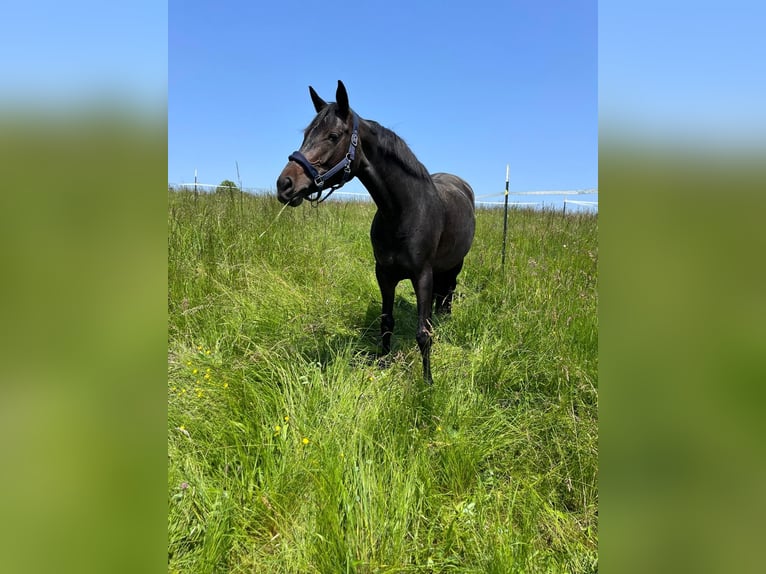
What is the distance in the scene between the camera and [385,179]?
9.24 feet

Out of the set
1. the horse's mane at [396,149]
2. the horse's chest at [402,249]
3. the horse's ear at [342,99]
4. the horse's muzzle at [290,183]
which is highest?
the horse's ear at [342,99]

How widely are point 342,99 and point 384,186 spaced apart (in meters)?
0.67

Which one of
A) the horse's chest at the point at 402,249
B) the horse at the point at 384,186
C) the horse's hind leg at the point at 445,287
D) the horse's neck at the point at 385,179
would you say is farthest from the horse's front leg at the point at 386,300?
the horse's hind leg at the point at 445,287

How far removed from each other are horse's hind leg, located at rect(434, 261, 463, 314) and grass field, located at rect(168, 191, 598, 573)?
33.5 inches

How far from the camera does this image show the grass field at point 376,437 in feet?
4.67

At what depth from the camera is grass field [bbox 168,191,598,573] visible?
142cm

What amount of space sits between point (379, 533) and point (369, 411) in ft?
2.34

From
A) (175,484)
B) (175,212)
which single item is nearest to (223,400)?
(175,484)

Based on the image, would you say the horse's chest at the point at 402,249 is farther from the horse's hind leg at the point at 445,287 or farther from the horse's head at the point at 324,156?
the horse's hind leg at the point at 445,287

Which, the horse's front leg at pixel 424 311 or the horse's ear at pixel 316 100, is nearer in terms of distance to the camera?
the horse's ear at pixel 316 100
